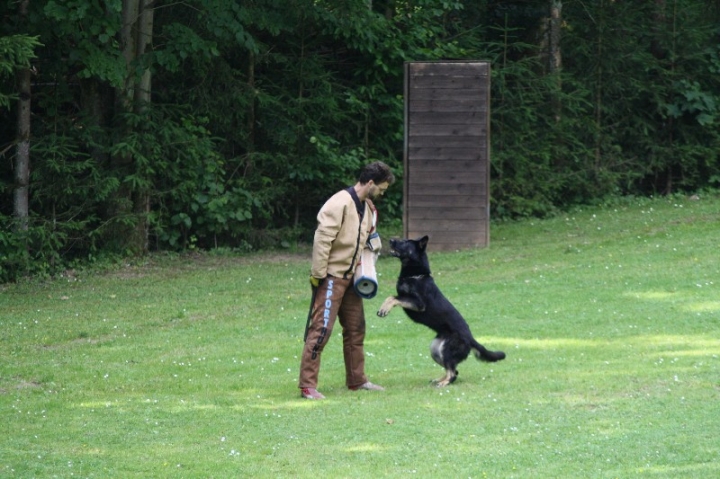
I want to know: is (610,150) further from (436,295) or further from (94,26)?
(436,295)

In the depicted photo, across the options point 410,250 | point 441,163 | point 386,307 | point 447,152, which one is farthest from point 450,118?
point 386,307

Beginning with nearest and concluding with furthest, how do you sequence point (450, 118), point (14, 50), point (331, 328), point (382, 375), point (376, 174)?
point (376, 174) < point (331, 328) < point (382, 375) < point (14, 50) < point (450, 118)

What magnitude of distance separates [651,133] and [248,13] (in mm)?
10652

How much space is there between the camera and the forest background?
56.5 ft

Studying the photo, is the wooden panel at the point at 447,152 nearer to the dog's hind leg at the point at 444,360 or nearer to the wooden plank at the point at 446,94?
the wooden plank at the point at 446,94

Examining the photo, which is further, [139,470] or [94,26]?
[94,26]

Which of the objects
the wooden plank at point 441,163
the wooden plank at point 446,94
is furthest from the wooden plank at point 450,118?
the wooden plank at point 441,163

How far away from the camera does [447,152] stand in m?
18.6

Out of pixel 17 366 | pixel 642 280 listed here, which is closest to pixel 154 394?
pixel 17 366

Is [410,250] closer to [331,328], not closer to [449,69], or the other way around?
[331,328]

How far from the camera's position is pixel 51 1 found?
609 inches

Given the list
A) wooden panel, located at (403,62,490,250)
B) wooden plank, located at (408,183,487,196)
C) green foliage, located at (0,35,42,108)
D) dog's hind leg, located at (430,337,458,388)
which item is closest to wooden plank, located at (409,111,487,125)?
wooden panel, located at (403,62,490,250)

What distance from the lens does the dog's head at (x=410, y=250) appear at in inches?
369

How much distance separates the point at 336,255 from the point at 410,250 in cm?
74
